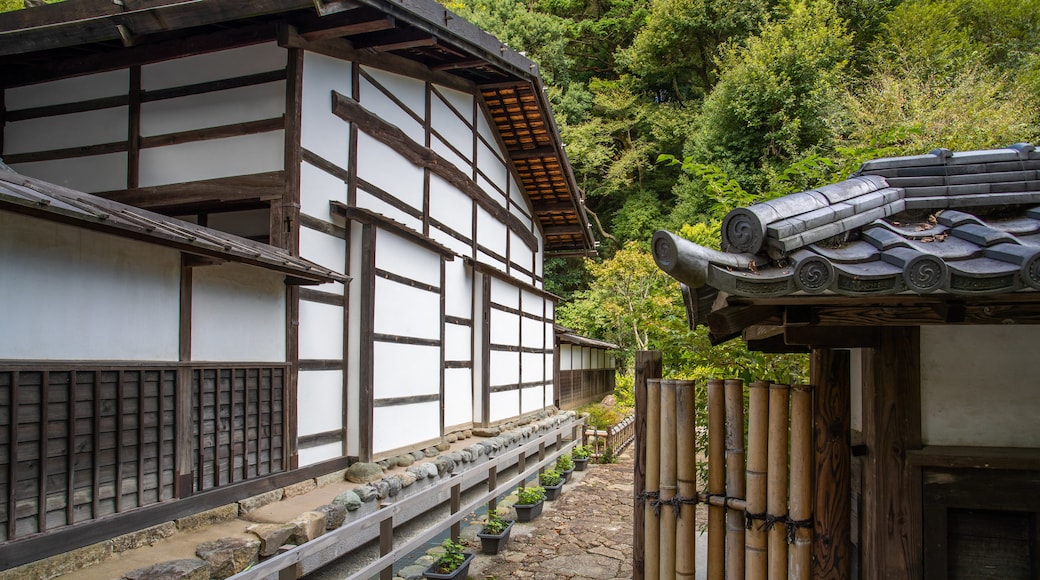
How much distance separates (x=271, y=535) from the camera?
213 inches

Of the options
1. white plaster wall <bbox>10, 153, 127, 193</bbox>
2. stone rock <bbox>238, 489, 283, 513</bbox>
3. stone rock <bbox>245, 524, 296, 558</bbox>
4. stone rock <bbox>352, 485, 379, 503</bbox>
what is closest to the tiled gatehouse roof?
stone rock <bbox>245, 524, 296, 558</bbox>

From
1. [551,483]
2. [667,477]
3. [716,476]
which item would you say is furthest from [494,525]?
[716,476]

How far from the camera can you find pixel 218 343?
596cm

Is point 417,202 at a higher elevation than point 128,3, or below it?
below

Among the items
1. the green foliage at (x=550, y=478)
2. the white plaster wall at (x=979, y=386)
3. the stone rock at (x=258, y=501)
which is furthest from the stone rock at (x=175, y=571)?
the green foliage at (x=550, y=478)

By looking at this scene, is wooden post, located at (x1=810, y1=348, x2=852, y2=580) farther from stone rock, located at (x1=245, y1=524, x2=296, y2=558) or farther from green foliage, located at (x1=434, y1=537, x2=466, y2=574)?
stone rock, located at (x1=245, y1=524, x2=296, y2=558)

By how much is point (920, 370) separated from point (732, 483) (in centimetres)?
103

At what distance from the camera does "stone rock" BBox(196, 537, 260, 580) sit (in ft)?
15.8

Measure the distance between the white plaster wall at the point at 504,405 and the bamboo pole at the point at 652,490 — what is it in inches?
334

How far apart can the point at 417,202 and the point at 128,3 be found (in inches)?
172

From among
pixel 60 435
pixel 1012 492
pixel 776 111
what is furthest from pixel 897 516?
pixel 776 111

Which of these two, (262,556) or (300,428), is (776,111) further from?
(262,556)

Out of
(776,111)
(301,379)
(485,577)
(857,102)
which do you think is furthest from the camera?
(776,111)

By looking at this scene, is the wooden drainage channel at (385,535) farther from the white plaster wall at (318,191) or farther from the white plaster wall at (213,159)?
the white plaster wall at (213,159)
